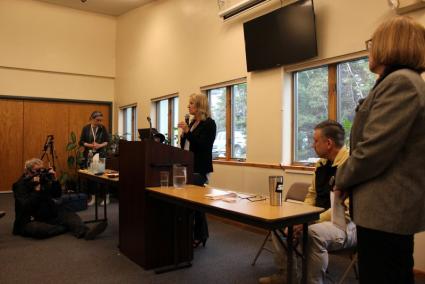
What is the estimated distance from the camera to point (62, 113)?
795cm

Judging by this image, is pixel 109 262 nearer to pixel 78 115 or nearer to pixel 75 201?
pixel 75 201

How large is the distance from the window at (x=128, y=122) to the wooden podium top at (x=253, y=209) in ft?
18.2

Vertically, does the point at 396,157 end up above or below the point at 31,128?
below

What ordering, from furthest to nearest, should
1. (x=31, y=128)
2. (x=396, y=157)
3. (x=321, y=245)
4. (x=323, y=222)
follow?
(x=31, y=128)
(x=323, y=222)
(x=321, y=245)
(x=396, y=157)

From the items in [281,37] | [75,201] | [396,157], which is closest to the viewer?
[396,157]

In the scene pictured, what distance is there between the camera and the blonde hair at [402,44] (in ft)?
4.04

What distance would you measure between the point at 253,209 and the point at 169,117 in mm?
4818

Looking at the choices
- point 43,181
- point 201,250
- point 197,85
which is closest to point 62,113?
point 197,85

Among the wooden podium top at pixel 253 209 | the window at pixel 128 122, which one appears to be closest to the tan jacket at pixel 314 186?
the wooden podium top at pixel 253 209

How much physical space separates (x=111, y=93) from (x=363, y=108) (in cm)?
779

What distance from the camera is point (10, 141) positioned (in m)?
7.43

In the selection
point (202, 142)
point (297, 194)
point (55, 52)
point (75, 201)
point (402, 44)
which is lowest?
point (75, 201)

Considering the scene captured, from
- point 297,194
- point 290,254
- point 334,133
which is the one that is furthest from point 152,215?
point 334,133

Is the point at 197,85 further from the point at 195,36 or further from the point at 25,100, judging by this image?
the point at 25,100
